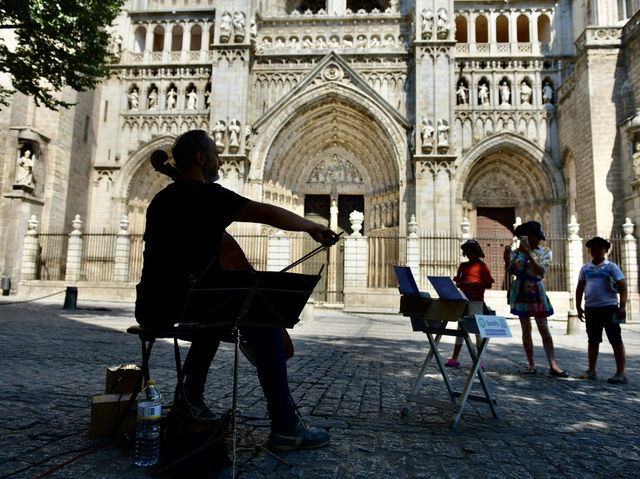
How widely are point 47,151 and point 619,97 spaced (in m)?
21.3

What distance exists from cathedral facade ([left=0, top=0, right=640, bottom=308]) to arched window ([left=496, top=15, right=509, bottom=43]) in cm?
5

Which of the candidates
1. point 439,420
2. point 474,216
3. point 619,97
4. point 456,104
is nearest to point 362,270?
point 474,216

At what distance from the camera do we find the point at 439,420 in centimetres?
317

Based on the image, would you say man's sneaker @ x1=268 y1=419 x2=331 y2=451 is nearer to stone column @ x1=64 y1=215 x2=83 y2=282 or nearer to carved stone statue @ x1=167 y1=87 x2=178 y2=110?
stone column @ x1=64 y1=215 x2=83 y2=282

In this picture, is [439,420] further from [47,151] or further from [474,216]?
[47,151]

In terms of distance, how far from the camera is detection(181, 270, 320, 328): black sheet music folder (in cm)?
196

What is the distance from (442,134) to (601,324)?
13.1m

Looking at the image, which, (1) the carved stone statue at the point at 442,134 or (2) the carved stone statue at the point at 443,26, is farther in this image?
(2) the carved stone statue at the point at 443,26

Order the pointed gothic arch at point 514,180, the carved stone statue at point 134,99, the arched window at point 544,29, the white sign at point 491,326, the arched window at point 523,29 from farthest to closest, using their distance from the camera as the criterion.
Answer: the carved stone statue at point 134,99 < the arched window at point 523,29 < the arched window at point 544,29 < the pointed gothic arch at point 514,180 < the white sign at point 491,326

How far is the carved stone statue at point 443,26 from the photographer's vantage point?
59.0 feet

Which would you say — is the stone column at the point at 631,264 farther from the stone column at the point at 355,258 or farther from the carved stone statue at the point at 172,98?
the carved stone statue at the point at 172,98

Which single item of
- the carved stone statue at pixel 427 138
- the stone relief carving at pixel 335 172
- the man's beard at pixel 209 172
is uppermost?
the carved stone statue at pixel 427 138

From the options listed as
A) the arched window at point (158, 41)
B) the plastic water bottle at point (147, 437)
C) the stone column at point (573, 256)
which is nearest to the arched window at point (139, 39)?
the arched window at point (158, 41)

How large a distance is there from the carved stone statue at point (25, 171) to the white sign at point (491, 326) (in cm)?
1859
